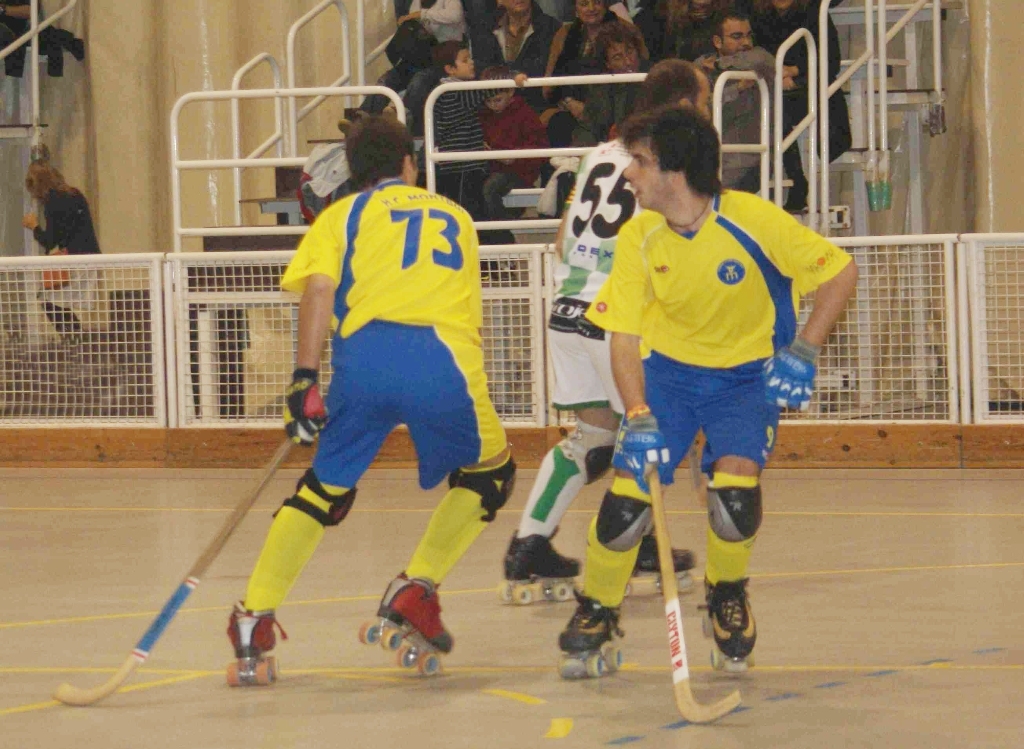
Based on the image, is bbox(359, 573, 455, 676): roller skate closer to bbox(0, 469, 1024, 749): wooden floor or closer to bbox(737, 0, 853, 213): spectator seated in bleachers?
bbox(0, 469, 1024, 749): wooden floor

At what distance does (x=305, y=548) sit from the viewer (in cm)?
545

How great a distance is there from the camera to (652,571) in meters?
7.13

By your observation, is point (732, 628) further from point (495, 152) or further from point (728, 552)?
point (495, 152)

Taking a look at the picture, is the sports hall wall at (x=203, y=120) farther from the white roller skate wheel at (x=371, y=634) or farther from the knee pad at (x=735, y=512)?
the knee pad at (x=735, y=512)

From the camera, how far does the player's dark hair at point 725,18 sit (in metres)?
11.6

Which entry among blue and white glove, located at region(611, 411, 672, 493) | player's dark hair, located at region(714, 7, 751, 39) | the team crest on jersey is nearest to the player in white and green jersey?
the team crest on jersey

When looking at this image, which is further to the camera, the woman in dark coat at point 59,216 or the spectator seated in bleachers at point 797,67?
the woman in dark coat at point 59,216

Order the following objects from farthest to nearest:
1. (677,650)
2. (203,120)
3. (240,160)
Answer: (203,120) < (240,160) < (677,650)

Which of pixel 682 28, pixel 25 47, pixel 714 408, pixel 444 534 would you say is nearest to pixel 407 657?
pixel 444 534

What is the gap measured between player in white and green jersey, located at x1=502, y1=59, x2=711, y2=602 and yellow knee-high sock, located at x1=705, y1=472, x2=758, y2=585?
1.27m

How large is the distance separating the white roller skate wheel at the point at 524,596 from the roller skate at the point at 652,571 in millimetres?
393

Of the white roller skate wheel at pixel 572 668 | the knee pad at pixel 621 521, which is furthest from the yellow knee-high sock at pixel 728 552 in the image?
the white roller skate wheel at pixel 572 668

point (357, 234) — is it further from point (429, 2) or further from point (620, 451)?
point (429, 2)

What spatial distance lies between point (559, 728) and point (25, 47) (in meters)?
11.7
